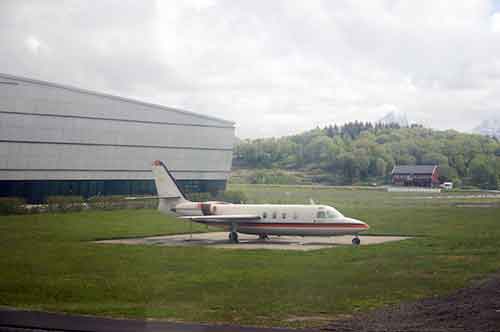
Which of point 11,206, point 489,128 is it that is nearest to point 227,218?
point 11,206

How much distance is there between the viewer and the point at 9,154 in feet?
154

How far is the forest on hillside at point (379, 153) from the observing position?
34406mm

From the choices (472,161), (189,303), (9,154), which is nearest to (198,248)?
(189,303)

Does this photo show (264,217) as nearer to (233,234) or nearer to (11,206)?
(233,234)

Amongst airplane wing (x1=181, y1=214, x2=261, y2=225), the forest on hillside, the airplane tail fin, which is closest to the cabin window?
airplane wing (x1=181, y1=214, x2=261, y2=225)

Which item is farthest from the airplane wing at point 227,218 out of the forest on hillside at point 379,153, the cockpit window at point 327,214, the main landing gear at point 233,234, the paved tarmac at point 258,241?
the forest on hillside at point 379,153

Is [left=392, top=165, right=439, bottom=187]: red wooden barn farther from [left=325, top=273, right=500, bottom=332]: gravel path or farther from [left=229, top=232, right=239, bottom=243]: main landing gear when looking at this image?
[left=325, top=273, right=500, bottom=332]: gravel path

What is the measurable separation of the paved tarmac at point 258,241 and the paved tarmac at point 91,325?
16082 millimetres

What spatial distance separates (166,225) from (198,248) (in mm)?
11514

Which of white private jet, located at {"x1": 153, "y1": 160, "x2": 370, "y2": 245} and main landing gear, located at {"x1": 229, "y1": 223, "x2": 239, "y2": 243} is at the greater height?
white private jet, located at {"x1": 153, "y1": 160, "x2": 370, "y2": 245}

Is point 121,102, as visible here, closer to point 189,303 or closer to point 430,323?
point 189,303

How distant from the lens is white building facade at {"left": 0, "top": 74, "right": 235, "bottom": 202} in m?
46.2

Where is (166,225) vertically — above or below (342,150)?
below

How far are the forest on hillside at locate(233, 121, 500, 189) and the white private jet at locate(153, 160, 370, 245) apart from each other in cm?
404
